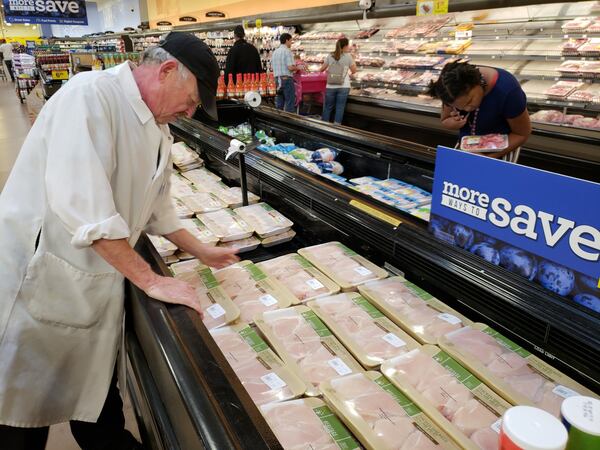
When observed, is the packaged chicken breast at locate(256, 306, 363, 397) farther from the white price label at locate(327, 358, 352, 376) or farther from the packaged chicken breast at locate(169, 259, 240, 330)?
the packaged chicken breast at locate(169, 259, 240, 330)

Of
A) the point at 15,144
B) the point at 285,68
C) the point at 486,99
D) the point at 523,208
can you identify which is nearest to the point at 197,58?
the point at 523,208

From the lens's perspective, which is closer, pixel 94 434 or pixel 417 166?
pixel 94 434

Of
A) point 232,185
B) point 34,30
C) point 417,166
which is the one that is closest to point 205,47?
point 417,166

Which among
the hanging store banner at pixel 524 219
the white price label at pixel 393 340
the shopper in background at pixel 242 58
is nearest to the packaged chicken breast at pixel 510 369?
the white price label at pixel 393 340

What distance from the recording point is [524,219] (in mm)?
1394

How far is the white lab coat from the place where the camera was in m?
1.30

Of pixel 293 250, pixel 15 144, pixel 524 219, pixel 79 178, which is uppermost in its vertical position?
pixel 79 178

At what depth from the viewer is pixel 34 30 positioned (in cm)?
4003

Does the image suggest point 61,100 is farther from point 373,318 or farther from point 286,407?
point 373,318

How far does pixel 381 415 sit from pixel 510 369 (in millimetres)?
439

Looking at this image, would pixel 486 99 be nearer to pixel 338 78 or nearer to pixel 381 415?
pixel 381 415

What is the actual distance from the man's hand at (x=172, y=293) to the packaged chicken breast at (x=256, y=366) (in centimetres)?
19

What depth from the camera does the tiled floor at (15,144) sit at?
2316mm

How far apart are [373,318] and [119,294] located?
3.01 feet
